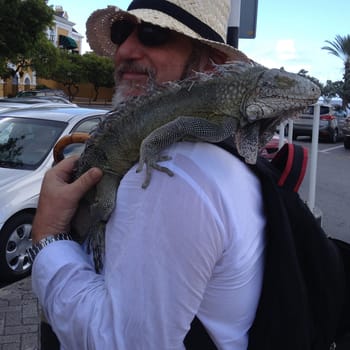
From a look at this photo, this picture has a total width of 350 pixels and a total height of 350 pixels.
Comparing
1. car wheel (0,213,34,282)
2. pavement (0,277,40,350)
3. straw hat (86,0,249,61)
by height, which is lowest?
pavement (0,277,40,350)

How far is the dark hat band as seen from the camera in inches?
61.3

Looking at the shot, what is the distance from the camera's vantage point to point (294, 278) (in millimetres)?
1272

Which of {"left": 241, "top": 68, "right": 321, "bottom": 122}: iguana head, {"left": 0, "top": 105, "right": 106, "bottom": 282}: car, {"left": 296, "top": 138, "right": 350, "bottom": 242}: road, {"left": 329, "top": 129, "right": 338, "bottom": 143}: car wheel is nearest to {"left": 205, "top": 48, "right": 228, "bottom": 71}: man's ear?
{"left": 241, "top": 68, "right": 321, "bottom": 122}: iguana head

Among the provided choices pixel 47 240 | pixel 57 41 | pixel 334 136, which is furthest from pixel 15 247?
pixel 57 41

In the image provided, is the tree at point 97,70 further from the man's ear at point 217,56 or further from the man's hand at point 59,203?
the man's hand at point 59,203

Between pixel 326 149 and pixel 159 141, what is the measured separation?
1876cm

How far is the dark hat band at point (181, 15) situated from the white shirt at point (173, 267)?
0.50m

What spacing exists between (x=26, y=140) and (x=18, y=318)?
8.50 feet

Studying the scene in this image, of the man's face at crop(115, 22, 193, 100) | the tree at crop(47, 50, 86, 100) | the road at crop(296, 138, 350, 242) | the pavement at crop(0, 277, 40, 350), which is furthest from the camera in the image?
the tree at crop(47, 50, 86, 100)

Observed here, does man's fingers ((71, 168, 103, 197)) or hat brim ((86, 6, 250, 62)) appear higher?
hat brim ((86, 6, 250, 62))

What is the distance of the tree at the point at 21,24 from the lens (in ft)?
69.6

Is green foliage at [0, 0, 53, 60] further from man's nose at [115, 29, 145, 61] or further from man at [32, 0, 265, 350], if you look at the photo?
man at [32, 0, 265, 350]

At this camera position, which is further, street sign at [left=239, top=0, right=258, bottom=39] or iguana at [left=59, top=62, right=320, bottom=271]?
street sign at [left=239, top=0, right=258, bottom=39]

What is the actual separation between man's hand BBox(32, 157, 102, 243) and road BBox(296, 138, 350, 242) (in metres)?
6.24
